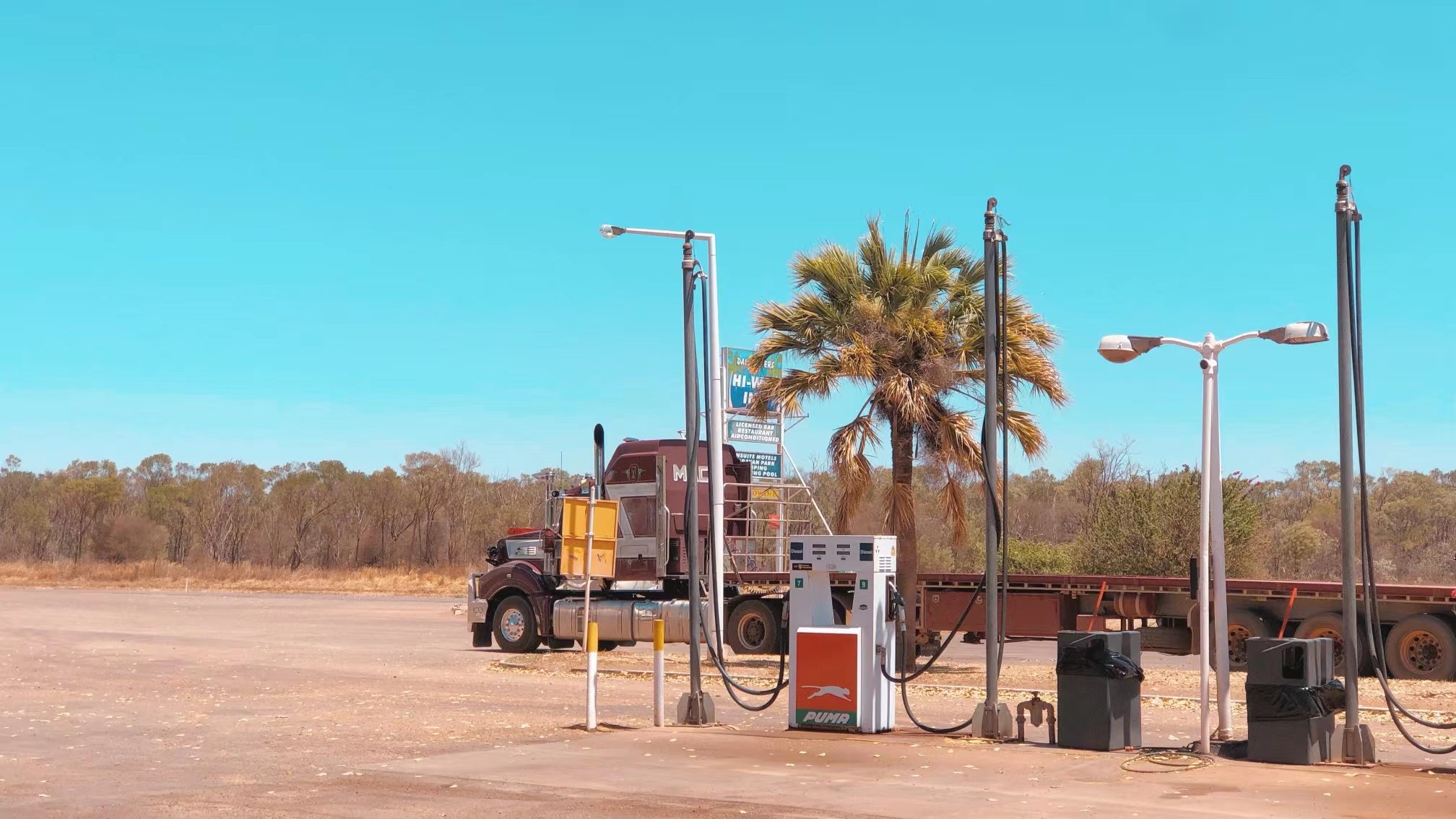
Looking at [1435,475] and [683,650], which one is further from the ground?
[1435,475]

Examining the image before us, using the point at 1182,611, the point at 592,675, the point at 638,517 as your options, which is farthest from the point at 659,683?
the point at 1182,611

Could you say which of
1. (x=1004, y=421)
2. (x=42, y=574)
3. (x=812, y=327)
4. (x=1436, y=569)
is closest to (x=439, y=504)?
(x=42, y=574)

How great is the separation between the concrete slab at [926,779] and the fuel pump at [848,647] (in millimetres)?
474

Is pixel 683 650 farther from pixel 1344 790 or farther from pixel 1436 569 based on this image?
pixel 1436 569

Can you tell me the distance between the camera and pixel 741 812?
9.79 metres

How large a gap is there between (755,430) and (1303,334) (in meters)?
13.8

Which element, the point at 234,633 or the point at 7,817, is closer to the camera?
the point at 7,817

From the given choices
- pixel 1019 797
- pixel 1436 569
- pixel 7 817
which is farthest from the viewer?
pixel 1436 569

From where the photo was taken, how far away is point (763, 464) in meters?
25.9

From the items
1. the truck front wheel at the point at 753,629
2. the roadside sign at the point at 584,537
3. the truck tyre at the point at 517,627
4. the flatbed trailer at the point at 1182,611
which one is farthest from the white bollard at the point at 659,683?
the truck tyre at the point at 517,627

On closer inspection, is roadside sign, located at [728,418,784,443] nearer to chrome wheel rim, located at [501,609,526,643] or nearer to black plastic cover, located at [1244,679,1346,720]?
chrome wheel rim, located at [501,609,526,643]

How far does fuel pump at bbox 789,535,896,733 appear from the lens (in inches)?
555

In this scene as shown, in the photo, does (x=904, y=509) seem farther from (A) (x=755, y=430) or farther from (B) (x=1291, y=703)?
(B) (x=1291, y=703)

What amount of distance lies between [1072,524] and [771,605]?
2477 inches
